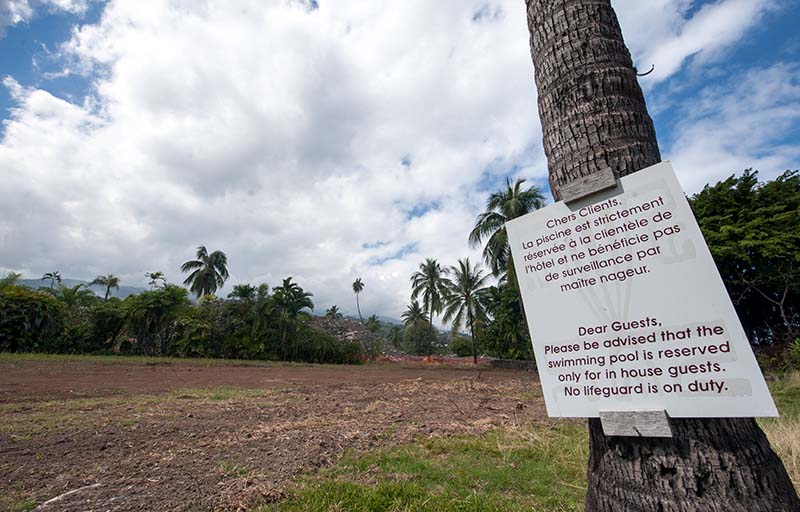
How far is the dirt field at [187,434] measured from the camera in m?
3.15

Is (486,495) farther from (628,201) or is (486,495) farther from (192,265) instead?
(192,265)

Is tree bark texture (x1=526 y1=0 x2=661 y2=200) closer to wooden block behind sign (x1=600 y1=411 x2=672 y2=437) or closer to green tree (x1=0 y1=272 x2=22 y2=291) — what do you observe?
wooden block behind sign (x1=600 y1=411 x2=672 y2=437)

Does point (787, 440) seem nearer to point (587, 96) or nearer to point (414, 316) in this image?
point (587, 96)

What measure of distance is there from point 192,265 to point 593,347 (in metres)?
49.3

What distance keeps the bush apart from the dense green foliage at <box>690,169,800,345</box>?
33.4 metres

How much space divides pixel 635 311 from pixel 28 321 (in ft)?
95.8

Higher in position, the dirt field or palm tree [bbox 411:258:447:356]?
palm tree [bbox 411:258:447:356]

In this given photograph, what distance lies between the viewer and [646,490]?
1.40 m

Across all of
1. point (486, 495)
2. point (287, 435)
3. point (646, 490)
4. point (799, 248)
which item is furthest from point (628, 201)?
point (799, 248)

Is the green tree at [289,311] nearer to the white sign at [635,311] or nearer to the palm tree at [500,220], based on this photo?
the palm tree at [500,220]

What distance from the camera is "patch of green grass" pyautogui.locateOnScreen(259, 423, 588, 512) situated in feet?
9.33

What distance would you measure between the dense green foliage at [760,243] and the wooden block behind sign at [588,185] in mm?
16186

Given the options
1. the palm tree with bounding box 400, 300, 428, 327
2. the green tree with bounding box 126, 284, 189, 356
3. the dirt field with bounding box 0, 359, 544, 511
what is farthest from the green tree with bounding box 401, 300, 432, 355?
the dirt field with bounding box 0, 359, 544, 511

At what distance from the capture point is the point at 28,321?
20859 millimetres
